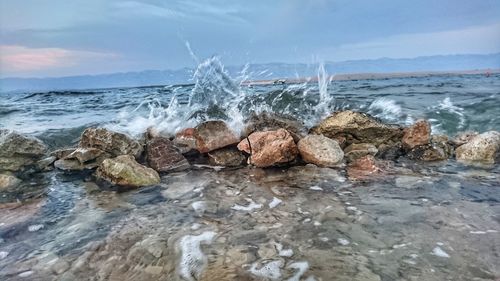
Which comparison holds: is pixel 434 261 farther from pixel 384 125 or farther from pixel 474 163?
pixel 384 125

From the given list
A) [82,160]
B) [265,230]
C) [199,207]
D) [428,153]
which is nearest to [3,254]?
[199,207]

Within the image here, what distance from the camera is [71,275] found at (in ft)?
9.61

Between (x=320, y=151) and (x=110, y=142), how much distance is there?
385 cm

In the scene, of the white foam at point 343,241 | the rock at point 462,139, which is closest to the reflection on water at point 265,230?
the white foam at point 343,241

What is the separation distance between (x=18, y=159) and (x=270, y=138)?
457 centimetres

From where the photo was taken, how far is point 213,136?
6.93m

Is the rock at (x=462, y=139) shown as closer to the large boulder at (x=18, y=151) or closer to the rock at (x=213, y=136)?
the rock at (x=213, y=136)

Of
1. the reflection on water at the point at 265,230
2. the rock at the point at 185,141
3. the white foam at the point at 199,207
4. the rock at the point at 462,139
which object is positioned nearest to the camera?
the reflection on water at the point at 265,230

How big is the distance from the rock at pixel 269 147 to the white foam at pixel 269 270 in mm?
3377

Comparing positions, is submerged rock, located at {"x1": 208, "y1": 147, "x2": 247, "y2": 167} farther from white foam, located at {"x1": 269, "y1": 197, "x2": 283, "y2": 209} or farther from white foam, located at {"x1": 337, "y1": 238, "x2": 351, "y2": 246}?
white foam, located at {"x1": 337, "y1": 238, "x2": 351, "y2": 246}

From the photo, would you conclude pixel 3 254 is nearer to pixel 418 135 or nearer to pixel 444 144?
pixel 418 135

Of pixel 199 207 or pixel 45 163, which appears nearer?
pixel 199 207

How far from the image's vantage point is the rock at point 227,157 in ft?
21.9

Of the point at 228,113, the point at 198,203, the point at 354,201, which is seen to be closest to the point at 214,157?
the point at 228,113
